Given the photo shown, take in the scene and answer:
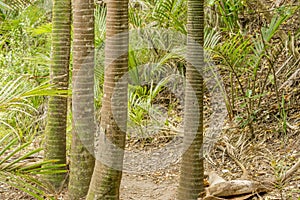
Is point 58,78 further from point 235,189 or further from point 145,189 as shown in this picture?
point 235,189

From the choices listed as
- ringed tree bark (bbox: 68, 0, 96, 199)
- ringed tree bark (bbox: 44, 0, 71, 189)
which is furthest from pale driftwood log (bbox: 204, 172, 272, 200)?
ringed tree bark (bbox: 44, 0, 71, 189)

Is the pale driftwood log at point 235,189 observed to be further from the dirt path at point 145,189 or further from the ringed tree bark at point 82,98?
the ringed tree bark at point 82,98

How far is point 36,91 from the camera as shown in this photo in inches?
113

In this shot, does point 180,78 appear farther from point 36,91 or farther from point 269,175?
point 36,91

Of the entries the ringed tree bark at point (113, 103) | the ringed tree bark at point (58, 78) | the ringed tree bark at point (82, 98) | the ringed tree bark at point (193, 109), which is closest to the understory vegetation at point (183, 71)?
the ringed tree bark at point (58, 78)

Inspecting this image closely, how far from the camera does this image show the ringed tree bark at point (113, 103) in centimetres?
484

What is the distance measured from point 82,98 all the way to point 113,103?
0.79 m

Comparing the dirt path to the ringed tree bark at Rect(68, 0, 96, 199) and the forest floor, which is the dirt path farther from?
the ringed tree bark at Rect(68, 0, 96, 199)

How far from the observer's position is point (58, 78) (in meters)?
6.23

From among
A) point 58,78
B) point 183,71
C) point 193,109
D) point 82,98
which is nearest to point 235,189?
point 193,109

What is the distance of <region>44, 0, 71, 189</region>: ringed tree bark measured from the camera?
627 centimetres

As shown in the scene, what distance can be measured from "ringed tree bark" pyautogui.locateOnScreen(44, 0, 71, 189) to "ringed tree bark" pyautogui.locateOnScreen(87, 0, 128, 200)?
1.35 metres

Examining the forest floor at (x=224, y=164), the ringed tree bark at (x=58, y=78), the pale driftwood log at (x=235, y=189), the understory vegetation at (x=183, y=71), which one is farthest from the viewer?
the understory vegetation at (x=183, y=71)

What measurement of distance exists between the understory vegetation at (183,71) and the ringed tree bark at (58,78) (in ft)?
1.20
